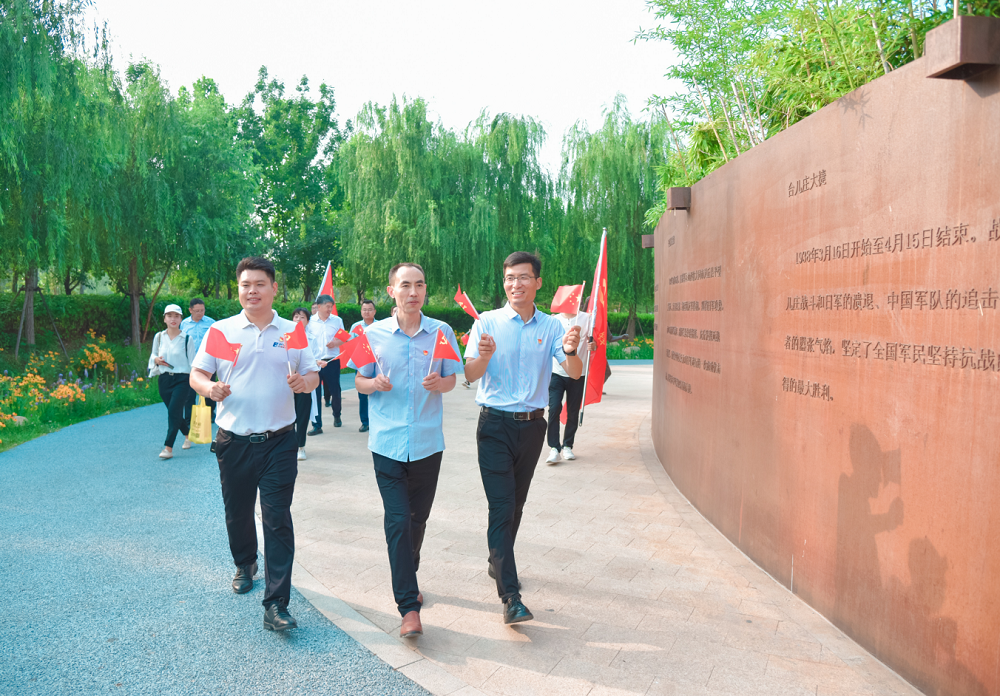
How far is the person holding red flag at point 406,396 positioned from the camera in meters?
3.72

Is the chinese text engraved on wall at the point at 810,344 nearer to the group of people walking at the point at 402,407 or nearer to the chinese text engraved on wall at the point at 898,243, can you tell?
the chinese text engraved on wall at the point at 898,243

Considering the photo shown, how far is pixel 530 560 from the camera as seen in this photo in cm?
475

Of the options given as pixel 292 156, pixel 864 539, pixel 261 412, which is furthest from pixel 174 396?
pixel 292 156

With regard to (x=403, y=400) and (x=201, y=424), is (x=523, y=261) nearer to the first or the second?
(x=403, y=400)

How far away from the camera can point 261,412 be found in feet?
12.7

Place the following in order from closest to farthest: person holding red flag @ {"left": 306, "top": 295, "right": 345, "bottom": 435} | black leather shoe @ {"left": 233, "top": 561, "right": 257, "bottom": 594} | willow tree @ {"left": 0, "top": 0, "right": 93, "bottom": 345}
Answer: black leather shoe @ {"left": 233, "top": 561, "right": 257, "bottom": 594} < person holding red flag @ {"left": 306, "top": 295, "right": 345, "bottom": 435} < willow tree @ {"left": 0, "top": 0, "right": 93, "bottom": 345}

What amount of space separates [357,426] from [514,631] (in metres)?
7.50

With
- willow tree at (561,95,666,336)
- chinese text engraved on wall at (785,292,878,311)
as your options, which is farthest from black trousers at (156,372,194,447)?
willow tree at (561,95,666,336)

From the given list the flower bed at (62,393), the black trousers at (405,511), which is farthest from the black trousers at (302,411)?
the black trousers at (405,511)

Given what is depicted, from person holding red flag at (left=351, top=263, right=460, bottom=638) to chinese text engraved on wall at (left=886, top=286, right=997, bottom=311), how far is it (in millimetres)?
2117

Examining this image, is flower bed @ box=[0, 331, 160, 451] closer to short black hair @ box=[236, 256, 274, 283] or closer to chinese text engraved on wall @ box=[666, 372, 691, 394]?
short black hair @ box=[236, 256, 274, 283]

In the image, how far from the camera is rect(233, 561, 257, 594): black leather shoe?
420cm

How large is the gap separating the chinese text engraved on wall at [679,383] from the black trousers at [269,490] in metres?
3.73

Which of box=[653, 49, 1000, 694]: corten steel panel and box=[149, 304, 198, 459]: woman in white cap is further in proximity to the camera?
box=[149, 304, 198, 459]: woman in white cap
